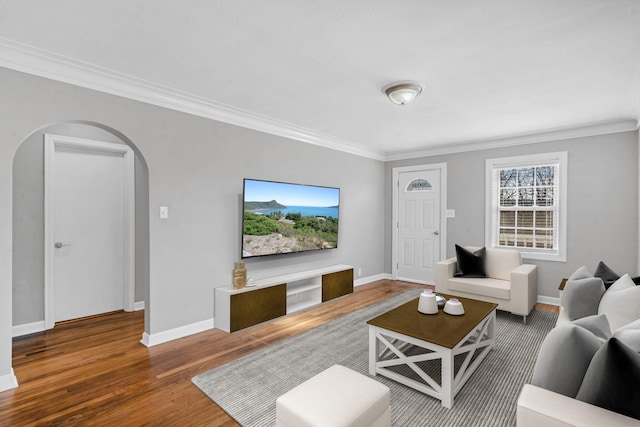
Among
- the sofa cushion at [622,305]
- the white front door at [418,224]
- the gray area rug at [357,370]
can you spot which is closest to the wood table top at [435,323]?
the gray area rug at [357,370]

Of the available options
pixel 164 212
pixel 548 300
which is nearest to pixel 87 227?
pixel 164 212

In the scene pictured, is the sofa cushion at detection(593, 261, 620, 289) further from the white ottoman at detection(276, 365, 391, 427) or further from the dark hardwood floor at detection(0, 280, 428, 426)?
the dark hardwood floor at detection(0, 280, 428, 426)

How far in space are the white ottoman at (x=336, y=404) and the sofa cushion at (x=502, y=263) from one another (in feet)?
10.4

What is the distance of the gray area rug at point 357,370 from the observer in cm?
200

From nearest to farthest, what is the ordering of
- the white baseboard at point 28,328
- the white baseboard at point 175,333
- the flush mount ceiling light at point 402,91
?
the flush mount ceiling light at point 402,91, the white baseboard at point 175,333, the white baseboard at point 28,328

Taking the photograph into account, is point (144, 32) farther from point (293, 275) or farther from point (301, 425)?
point (293, 275)

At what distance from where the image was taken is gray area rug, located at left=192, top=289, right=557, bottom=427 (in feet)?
6.56

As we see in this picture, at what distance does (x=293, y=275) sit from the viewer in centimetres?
424

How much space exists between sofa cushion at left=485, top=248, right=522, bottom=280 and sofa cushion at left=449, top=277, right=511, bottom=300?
11 cm

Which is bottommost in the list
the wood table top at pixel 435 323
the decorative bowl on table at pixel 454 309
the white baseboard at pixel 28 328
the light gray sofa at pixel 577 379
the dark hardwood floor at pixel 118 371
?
the dark hardwood floor at pixel 118 371

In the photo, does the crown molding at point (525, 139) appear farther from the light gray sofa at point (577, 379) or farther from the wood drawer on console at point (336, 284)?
the light gray sofa at point (577, 379)

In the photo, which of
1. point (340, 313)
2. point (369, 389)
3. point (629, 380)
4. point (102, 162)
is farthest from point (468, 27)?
point (102, 162)

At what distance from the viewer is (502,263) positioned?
13.7 feet

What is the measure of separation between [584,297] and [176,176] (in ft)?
12.0
